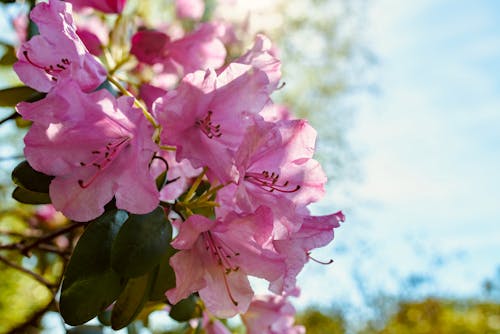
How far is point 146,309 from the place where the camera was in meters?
0.75

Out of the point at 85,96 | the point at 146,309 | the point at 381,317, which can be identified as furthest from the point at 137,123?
the point at 381,317

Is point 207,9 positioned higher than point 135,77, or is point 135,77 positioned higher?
point 207,9

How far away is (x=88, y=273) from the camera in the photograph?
0.50m

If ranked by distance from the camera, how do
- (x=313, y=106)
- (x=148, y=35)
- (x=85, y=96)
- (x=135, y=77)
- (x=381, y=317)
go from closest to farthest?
1. (x=85, y=96)
2. (x=148, y=35)
3. (x=135, y=77)
4. (x=381, y=317)
5. (x=313, y=106)

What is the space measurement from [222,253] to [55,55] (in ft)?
0.73

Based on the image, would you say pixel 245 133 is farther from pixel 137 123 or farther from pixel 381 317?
pixel 381 317

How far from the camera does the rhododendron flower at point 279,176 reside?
49cm

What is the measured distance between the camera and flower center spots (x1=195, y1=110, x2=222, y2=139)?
1.62 ft

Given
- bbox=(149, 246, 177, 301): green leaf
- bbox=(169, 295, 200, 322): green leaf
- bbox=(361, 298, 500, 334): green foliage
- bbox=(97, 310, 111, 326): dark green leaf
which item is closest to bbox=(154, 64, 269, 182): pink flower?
bbox=(149, 246, 177, 301): green leaf

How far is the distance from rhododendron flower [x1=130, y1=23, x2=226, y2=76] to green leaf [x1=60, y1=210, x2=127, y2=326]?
27cm

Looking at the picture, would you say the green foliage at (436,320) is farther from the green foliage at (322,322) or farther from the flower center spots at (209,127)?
the flower center spots at (209,127)

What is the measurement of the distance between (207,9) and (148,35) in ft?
4.49

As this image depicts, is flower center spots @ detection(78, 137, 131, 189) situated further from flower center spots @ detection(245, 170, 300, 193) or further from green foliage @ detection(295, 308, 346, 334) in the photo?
green foliage @ detection(295, 308, 346, 334)

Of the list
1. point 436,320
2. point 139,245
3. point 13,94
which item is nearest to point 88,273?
point 139,245
